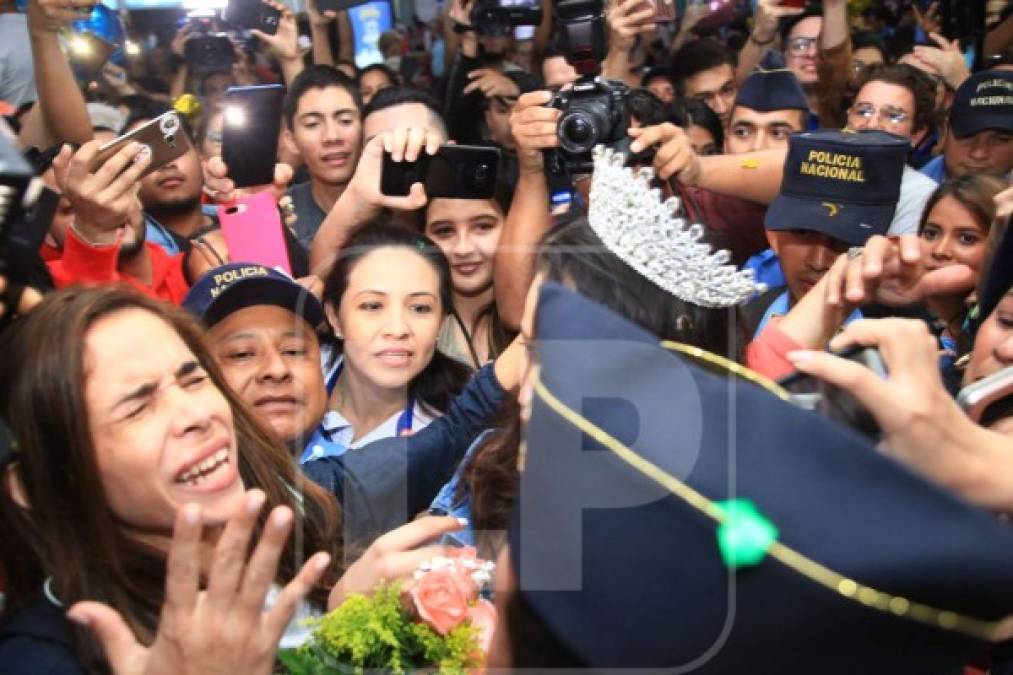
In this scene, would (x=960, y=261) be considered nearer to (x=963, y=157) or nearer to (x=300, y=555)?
(x=963, y=157)

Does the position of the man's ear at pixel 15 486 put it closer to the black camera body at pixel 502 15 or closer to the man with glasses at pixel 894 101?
the black camera body at pixel 502 15

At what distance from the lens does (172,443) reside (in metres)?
1.66

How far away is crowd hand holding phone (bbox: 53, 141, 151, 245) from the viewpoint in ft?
7.78

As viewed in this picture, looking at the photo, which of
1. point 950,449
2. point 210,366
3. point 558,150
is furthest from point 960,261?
point 210,366

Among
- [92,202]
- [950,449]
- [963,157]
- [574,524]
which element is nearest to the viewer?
[574,524]

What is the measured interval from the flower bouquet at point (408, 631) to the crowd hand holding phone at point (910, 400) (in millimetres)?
608

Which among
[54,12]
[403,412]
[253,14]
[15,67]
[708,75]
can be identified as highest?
[54,12]

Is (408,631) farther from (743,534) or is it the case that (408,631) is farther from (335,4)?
(335,4)

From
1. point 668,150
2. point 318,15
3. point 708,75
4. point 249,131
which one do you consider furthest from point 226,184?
point 708,75

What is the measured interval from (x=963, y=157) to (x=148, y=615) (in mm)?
3437

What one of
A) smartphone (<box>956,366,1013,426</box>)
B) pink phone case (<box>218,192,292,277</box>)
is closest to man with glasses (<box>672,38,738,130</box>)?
pink phone case (<box>218,192,292,277</box>)

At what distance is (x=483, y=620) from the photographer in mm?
1497

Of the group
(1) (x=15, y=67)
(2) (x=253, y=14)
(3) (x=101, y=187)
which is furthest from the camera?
(2) (x=253, y=14)

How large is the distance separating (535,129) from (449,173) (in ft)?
1.00
